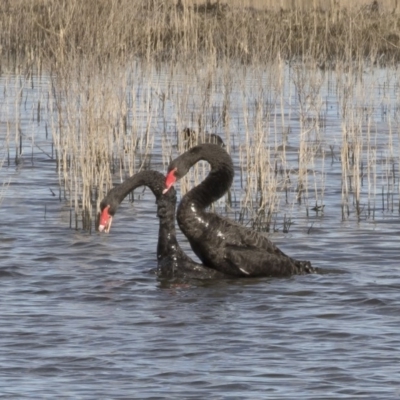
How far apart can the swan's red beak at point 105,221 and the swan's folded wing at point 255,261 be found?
3.09ft

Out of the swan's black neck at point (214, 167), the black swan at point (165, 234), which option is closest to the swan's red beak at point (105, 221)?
the black swan at point (165, 234)

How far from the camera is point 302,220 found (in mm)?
11734

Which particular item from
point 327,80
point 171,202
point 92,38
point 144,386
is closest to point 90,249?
point 171,202

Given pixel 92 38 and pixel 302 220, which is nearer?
pixel 92 38

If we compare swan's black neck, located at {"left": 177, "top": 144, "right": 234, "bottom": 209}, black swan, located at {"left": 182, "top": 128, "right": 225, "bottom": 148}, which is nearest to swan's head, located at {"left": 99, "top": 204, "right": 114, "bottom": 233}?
swan's black neck, located at {"left": 177, "top": 144, "right": 234, "bottom": 209}

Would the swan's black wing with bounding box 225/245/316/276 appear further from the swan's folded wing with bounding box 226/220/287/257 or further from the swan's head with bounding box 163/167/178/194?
the swan's head with bounding box 163/167/178/194

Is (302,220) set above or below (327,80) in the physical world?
below

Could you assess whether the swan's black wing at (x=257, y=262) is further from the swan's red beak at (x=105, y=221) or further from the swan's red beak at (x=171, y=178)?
the swan's red beak at (x=105, y=221)

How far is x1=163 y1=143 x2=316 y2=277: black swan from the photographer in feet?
30.0

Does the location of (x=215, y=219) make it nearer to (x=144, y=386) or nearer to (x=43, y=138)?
(x=144, y=386)

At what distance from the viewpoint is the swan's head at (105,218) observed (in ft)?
30.1

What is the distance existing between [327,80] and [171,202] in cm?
1097

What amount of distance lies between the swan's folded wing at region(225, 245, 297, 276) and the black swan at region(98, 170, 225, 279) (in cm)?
21

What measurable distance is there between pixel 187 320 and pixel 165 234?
1.69 metres
